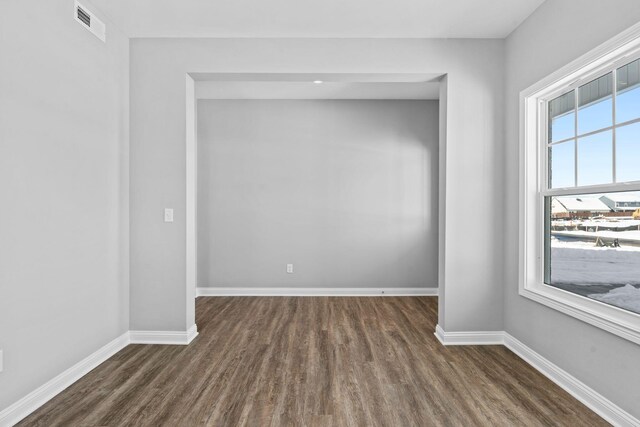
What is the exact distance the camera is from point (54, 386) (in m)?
2.16

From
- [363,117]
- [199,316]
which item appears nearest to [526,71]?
[363,117]

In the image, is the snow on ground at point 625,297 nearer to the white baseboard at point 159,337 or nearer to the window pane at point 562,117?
the window pane at point 562,117

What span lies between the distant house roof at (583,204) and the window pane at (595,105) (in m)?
0.46

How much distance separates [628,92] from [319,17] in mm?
2168

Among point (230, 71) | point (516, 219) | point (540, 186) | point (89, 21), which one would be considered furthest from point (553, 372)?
point (89, 21)

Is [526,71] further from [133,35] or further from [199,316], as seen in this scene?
[199,316]

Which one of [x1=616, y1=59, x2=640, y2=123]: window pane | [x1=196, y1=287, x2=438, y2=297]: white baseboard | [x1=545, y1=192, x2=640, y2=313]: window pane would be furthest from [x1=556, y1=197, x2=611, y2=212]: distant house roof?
[x1=196, y1=287, x2=438, y2=297]: white baseboard

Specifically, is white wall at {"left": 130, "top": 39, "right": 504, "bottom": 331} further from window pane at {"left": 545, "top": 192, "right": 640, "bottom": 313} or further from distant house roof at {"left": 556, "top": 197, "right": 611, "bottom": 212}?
distant house roof at {"left": 556, "top": 197, "right": 611, "bottom": 212}

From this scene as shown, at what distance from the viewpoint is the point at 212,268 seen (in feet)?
15.4

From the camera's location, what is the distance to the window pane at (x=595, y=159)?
2.06 m

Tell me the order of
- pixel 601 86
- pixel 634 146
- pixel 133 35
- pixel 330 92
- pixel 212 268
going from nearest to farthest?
pixel 634 146 → pixel 601 86 → pixel 133 35 → pixel 330 92 → pixel 212 268

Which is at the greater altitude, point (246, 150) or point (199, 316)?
point (246, 150)

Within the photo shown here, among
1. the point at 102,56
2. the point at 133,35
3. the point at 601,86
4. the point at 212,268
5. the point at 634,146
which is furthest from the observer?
the point at 212,268

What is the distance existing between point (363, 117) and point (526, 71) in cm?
224
